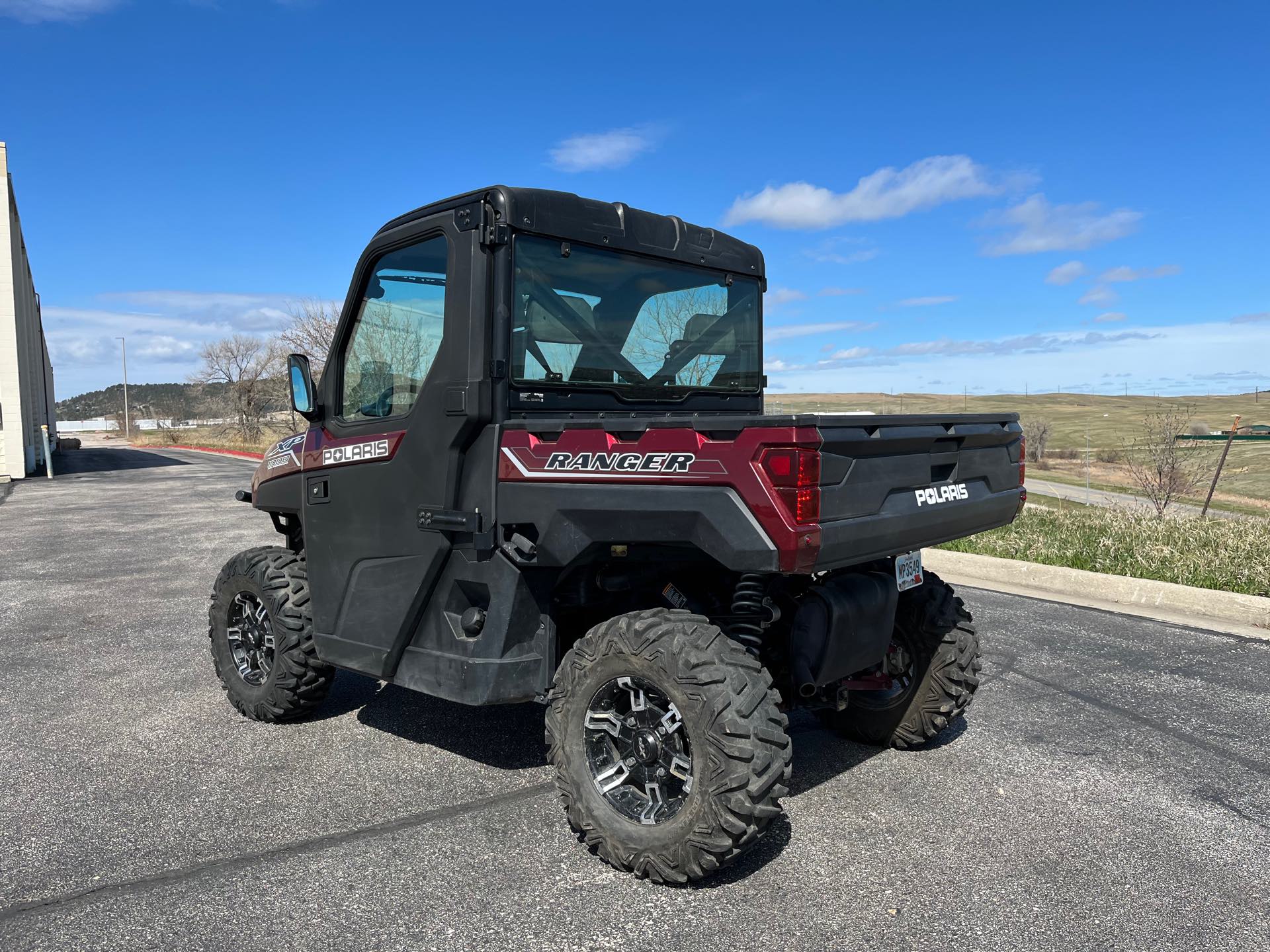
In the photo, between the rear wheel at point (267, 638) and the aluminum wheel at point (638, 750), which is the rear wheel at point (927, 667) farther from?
the rear wheel at point (267, 638)

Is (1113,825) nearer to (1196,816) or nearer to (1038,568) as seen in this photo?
(1196,816)

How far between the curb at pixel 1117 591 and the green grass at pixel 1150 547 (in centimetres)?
27

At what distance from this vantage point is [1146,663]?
610 centimetres

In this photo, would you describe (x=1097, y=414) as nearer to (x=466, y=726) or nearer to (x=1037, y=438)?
(x=1037, y=438)

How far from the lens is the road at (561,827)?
3.03m

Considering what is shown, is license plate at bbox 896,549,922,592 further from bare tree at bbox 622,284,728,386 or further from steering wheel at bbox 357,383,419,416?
steering wheel at bbox 357,383,419,416

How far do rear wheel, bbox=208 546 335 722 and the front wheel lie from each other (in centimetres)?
181

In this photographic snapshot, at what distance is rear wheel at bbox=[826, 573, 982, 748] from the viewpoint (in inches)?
172

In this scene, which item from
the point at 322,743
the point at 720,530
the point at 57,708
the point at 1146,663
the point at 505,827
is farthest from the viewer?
the point at 1146,663

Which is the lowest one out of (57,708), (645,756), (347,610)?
(57,708)

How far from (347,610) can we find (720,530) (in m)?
2.18

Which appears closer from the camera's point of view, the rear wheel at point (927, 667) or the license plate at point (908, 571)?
the license plate at point (908, 571)

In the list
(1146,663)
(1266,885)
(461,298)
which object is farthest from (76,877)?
(1146,663)

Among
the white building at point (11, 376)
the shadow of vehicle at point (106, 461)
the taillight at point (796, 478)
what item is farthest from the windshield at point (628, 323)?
the shadow of vehicle at point (106, 461)
